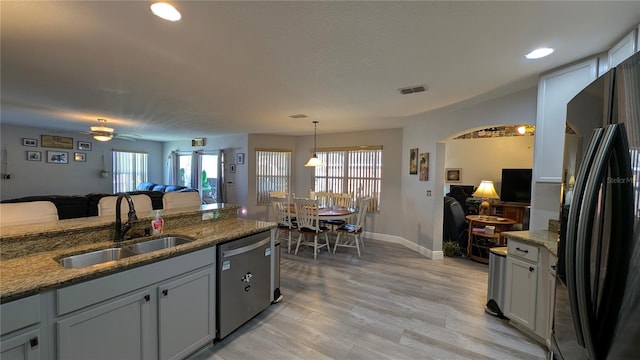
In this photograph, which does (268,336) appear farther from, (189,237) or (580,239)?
(580,239)

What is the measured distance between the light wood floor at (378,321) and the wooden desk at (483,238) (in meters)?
0.50

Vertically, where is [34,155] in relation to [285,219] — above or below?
above

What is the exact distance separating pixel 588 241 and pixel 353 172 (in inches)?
209

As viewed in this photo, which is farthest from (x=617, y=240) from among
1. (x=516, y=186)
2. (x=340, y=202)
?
(x=516, y=186)

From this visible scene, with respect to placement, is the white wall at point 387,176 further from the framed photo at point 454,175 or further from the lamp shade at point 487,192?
the framed photo at point 454,175

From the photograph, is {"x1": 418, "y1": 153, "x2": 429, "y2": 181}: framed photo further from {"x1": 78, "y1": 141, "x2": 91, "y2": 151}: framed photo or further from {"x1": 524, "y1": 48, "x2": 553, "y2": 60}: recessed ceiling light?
{"x1": 78, "y1": 141, "x2": 91, "y2": 151}: framed photo

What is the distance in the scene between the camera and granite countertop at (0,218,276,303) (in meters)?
1.27

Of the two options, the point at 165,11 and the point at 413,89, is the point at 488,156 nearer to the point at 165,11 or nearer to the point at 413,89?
the point at 413,89

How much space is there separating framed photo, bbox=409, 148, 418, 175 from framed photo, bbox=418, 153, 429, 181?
0.17 m

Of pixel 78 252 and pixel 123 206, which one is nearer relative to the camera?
pixel 78 252

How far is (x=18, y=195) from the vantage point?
6.53 metres

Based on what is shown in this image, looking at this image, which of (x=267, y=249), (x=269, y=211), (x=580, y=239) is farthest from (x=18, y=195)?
(x=580, y=239)

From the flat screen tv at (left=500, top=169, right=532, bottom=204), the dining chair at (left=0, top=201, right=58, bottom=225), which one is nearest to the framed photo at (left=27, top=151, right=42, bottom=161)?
the dining chair at (left=0, top=201, right=58, bottom=225)

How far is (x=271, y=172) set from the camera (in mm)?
6969
